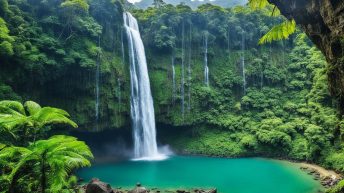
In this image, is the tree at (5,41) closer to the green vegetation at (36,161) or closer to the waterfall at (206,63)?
the green vegetation at (36,161)

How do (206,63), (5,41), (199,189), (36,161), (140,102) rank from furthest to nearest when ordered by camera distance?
(206,63) < (140,102) < (5,41) < (199,189) < (36,161)

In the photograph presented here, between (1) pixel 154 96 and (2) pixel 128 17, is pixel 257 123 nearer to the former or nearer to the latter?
(1) pixel 154 96

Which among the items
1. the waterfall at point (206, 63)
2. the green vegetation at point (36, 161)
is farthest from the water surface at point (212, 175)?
the green vegetation at point (36, 161)

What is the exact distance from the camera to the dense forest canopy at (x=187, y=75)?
88.0ft

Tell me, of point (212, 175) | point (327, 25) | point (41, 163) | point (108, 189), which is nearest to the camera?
point (327, 25)

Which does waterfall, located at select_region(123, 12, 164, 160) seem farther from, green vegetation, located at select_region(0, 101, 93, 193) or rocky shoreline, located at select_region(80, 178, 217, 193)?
green vegetation, located at select_region(0, 101, 93, 193)

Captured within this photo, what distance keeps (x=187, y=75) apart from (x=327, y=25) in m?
33.4

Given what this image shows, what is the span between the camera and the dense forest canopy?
26.8 m

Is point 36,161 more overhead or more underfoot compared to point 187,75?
more underfoot

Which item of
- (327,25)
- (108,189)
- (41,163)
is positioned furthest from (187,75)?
(327,25)

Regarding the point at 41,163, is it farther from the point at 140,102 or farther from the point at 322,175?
the point at 140,102

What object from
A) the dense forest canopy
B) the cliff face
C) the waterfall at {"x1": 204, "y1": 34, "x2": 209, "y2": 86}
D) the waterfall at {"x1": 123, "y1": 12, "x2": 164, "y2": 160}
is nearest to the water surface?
the dense forest canopy

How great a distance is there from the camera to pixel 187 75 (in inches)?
1583

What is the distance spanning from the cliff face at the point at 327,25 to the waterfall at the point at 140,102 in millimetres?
26935
